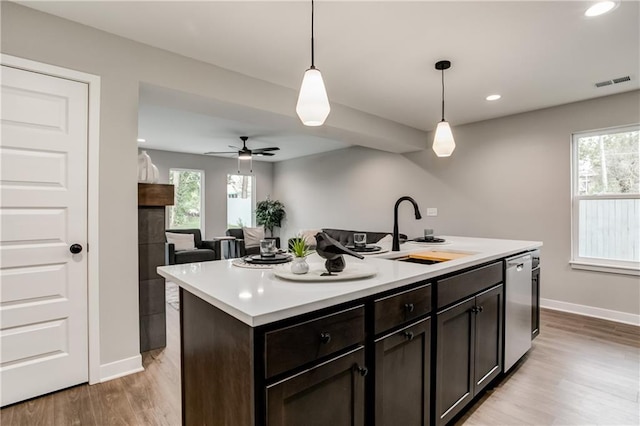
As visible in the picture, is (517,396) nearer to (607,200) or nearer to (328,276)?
(328,276)

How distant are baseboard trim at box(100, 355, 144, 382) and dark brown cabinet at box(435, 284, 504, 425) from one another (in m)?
2.17

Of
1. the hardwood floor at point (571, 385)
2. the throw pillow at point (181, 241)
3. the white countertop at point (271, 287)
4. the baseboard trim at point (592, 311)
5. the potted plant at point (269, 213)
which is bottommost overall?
the hardwood floor at point (571, 385)

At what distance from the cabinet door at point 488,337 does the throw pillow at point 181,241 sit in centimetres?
534

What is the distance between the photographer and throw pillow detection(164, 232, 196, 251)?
5.96 meters

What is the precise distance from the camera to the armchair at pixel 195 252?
564 cm

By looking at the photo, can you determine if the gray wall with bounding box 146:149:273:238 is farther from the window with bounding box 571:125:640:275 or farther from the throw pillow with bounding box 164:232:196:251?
the window with bounding box 571:125:640:275

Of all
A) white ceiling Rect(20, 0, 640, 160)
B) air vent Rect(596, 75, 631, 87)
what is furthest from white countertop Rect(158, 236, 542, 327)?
air vent Rect(596, 75, 631, 87)

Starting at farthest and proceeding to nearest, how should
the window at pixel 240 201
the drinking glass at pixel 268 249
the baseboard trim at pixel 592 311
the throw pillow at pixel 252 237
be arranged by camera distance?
the window at pixel 240 201, the throw pillow at pixel 252 237, the baseboard trim at pixel 592 311, the drinking glass at pixel 268 249

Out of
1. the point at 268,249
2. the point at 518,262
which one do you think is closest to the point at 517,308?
the point at 518,262

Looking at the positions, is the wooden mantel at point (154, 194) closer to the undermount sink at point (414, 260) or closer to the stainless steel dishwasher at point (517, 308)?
the undermount sink at point (414, 260)

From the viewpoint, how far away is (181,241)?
604 cm

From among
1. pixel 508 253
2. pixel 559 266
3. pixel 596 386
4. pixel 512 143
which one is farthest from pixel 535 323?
pixel 512 143

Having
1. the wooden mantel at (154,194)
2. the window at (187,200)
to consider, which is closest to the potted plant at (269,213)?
the window at (187,200)

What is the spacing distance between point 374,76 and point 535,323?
8.99 ft
